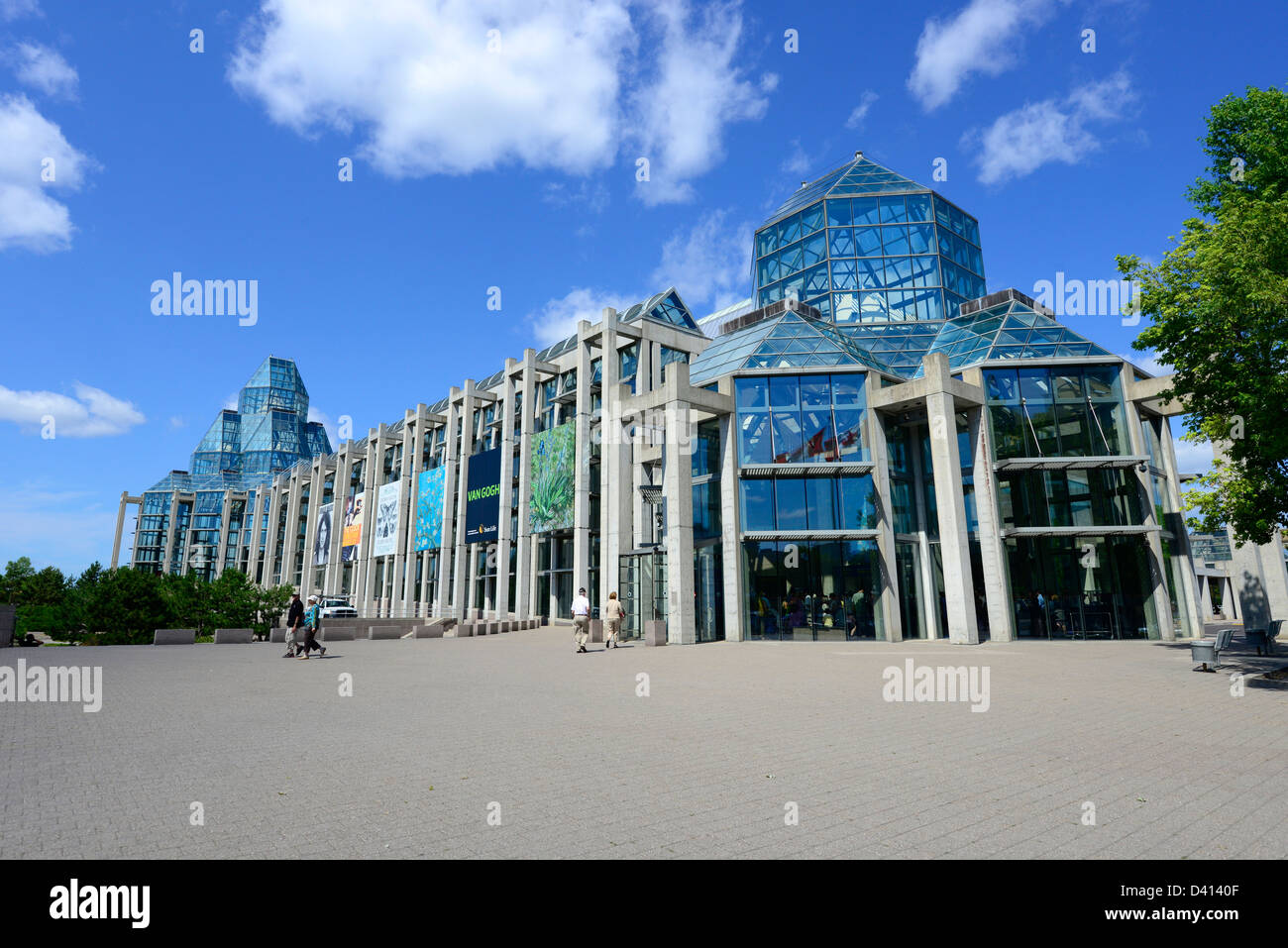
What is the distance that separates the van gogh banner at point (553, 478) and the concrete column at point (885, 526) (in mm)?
20333

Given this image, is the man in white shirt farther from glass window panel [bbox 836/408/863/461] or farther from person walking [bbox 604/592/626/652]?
glass window panel [bbox 836/408/863/461]

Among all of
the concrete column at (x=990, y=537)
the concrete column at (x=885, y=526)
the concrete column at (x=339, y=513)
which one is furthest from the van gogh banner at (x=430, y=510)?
the concrete column at (x=990, y=537)

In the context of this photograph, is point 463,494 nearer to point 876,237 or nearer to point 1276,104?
point 876,237

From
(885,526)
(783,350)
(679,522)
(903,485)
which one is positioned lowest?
(885,526)

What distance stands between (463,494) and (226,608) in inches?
938

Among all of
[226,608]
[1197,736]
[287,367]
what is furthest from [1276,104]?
[287,367]

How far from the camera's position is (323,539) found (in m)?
73.8

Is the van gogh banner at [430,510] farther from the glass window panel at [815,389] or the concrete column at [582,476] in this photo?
the glass window panel at [815,389]

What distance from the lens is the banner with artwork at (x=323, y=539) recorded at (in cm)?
7262

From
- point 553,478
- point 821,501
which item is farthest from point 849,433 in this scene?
point 553,478

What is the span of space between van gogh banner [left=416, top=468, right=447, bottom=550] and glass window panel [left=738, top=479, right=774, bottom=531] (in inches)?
1288

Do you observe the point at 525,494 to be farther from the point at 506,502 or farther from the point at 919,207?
the point at 919,207

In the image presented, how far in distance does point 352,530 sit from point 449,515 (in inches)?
829
